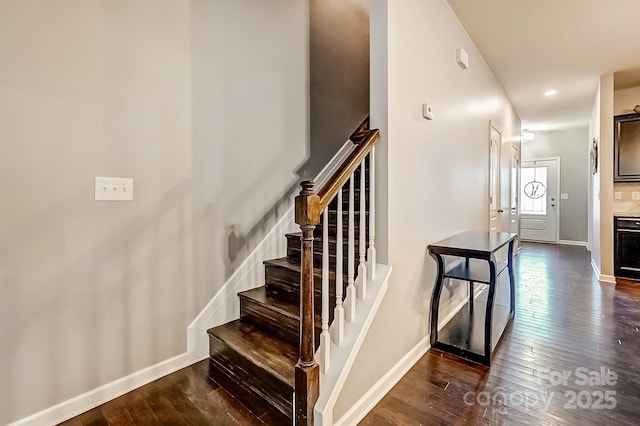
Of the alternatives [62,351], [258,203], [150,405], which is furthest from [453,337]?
[62,351]

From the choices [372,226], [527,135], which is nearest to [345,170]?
[372,226]

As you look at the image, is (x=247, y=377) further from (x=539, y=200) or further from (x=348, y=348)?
(x=539, y=200)

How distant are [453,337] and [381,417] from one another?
112cm

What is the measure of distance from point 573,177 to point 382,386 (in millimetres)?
8278

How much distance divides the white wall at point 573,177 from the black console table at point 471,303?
6.28 meters

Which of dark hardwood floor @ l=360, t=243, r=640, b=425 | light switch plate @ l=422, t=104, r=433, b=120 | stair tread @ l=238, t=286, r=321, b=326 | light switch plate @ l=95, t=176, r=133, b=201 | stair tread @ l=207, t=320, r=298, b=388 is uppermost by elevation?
light switch plate @ l=422, t=104, r=433, b=120

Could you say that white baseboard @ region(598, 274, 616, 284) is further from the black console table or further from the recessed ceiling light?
the recessed ceiling light

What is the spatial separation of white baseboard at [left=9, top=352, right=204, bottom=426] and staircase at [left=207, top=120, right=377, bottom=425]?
231 millimetres

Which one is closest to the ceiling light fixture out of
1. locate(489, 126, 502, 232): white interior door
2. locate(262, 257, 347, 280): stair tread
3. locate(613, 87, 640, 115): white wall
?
locate(613, 87, 640, 115): white wall

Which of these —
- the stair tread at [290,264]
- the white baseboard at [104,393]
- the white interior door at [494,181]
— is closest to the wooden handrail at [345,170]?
the stair tread at [290,264]

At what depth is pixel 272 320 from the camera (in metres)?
2.08

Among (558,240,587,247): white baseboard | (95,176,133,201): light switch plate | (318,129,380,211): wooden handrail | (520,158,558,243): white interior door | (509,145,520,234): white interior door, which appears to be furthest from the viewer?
(520,158,558,243): white interior door

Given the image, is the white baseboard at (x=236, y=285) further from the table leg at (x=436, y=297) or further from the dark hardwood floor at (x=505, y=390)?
the table leg at (x=436, y=297)

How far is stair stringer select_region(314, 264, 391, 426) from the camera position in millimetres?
1444
